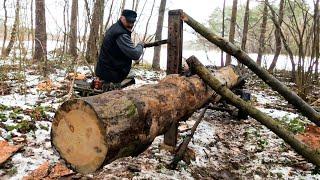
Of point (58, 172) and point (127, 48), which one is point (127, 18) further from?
point (58, 172)

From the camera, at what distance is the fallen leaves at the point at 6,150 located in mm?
3581

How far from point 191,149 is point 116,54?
1689 mm

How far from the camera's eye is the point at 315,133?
5.57 metres

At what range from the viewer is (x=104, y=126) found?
2.23m

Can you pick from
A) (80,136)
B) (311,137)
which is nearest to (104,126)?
(80,136)

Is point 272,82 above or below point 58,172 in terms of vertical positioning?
above

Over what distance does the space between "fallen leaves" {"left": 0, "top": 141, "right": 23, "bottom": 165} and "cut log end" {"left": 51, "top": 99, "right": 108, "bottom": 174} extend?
1.44 m

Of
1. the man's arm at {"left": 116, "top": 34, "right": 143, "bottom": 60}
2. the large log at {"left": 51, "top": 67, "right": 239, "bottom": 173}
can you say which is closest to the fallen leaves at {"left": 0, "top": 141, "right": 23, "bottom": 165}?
the large log at {"left": 51, "top": 67, "right": 239, "bottom": 173}

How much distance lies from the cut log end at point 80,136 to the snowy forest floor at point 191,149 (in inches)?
12.6

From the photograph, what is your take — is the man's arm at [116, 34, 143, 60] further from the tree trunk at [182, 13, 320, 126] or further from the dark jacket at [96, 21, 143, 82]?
the tree trunk at [182, 13, 320, 126]

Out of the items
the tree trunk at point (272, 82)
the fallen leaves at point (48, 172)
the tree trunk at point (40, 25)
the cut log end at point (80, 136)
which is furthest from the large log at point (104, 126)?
→ the tree trunk at point (40, 25)

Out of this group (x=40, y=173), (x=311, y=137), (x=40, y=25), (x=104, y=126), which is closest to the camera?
(x=104, y=126)

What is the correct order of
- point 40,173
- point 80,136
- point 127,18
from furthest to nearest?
point 127,18
point 40,173
point 80,136

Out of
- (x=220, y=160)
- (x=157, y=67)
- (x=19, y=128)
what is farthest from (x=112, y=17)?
(x=157, y=67)
